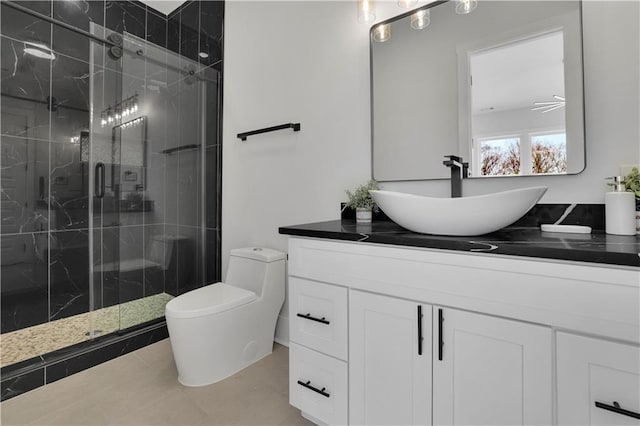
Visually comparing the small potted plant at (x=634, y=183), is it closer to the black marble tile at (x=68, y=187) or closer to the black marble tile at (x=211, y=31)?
the black marble tile at (x=211, y=31)

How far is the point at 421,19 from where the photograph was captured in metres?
→ 1.44

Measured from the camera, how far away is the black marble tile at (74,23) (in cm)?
218

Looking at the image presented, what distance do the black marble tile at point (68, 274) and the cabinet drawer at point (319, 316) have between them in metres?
1.91

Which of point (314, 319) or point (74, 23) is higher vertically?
point (74, 23)

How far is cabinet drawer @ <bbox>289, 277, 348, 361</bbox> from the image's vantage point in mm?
1120

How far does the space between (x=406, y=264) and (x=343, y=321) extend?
1.09ft

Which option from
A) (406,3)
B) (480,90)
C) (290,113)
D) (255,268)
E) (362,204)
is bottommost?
(255,268)

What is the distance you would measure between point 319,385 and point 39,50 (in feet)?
9.20

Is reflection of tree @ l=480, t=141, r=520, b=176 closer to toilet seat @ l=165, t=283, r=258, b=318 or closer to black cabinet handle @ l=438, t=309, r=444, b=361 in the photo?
black cabinet handle @ l=438, t=309, r=444, b=361

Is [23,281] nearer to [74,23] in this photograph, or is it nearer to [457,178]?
[74,23]

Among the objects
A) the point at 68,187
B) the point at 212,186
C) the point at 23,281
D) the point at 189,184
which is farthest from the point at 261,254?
the point at 23,281

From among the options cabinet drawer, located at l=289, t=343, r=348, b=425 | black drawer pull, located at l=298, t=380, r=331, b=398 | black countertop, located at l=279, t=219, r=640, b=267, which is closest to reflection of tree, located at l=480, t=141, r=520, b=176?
black countertop, located at l=279, t=219, r=640, b=267

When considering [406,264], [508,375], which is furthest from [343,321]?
[508,375]

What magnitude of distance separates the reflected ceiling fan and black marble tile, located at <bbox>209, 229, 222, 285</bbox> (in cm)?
211
